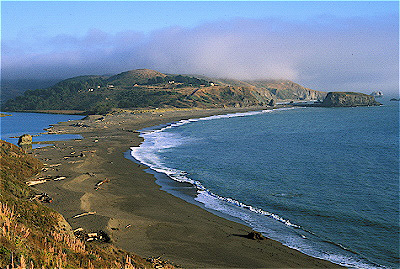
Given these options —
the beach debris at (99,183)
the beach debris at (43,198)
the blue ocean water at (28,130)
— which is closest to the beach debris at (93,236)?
the beach debris at (43,198)

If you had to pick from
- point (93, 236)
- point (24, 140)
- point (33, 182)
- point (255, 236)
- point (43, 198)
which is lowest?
point (255, 236)

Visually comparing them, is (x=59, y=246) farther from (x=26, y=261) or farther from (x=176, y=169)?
(x=176, y=169)

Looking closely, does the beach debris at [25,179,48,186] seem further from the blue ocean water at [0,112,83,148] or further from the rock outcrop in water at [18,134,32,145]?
the rock outcrop in water at [18,134,32,145]

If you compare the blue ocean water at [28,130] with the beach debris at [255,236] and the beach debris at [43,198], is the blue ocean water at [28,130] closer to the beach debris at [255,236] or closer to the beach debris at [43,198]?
the beach debris at [43,198]

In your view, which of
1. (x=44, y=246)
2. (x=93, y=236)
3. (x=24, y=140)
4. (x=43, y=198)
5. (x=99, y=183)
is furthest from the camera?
(x=24, y=140)

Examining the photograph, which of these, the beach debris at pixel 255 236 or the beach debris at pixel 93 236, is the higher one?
the beach debris at pixel 93 236

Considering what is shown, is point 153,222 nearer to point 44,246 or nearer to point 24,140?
point 44,246

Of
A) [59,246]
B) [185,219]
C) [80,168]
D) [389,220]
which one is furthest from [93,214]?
[389,220]

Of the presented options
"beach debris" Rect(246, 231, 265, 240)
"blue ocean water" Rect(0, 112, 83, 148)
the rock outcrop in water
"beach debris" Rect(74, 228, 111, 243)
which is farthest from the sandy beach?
"blue ocean water" Rect(0, 112, 83, 148)

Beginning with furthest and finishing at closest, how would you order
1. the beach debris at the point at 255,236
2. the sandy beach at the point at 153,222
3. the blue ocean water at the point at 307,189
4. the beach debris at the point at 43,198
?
the beach debris at the point at 43,198
the blue ocean water at the point at 307,189
the beach debris at the point at 255,236
the sandy beach at the point at 153,222

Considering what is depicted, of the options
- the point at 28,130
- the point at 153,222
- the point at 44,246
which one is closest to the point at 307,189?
the point at 153,222
